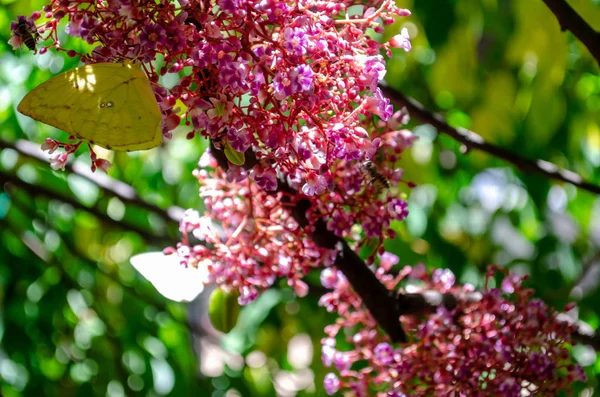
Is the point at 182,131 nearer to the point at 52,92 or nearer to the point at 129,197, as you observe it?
the point at 129,197

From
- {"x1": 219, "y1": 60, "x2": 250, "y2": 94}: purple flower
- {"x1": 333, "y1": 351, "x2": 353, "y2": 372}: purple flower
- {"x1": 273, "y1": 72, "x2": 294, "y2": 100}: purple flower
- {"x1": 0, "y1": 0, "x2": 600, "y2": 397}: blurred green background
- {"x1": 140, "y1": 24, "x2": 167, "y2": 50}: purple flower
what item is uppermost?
{"x1": 140, "y1": 24, "x2": 167, "y2": 50}: purple flower

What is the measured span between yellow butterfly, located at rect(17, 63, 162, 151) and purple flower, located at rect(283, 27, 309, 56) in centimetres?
10

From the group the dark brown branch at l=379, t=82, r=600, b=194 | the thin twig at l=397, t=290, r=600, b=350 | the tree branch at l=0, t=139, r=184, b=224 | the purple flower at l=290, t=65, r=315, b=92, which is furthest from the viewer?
the tree branch at l=0, t=139, r=184, b=224

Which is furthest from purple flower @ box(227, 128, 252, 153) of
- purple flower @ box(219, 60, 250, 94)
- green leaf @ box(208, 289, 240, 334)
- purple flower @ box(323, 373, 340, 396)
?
purple flower @ box(323, 373, 340, 396)

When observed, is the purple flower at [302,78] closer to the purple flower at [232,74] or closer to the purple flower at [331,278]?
the purple flower at [232,74]

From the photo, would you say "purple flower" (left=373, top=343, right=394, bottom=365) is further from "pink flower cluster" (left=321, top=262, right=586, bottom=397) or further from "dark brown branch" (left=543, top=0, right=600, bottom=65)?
"dark brown branch" (left=543, top=0, right=600, bottom=65)

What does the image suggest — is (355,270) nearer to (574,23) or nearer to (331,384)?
(331,384)

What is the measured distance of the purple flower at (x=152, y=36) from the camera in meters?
0.50

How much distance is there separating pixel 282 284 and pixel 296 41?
32.9 inches

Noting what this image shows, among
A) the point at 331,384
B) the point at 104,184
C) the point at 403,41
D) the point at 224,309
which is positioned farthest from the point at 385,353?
the point at 104,184

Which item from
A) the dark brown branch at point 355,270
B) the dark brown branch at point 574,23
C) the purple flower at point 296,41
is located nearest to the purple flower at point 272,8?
the purple flower at point 296,41

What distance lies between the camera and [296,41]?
0.49 meters

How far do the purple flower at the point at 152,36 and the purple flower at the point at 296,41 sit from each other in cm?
8

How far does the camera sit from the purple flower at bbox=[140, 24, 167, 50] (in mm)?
496
